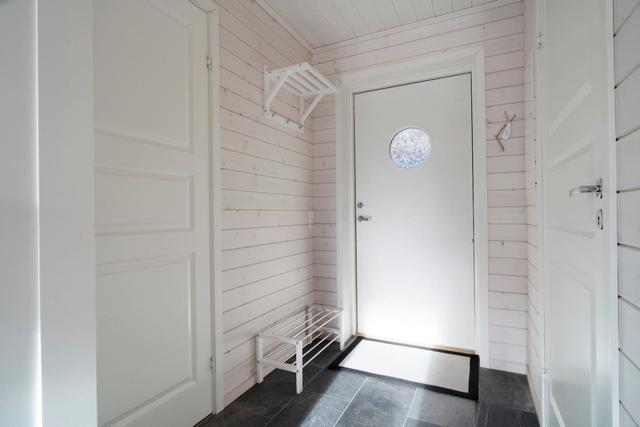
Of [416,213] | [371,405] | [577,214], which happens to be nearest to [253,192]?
[416,213]

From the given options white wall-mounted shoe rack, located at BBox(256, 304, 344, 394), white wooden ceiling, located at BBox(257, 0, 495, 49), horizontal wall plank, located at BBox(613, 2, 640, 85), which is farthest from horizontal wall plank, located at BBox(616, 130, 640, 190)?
white wooden ceiling, located at BBox(257, 0, 495, 49)

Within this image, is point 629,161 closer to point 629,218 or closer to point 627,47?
point 629,218

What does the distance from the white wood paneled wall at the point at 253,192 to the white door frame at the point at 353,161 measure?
323 mm

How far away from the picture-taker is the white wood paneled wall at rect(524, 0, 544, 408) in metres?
1.58

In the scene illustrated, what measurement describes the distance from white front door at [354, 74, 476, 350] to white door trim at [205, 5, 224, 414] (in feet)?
4.07

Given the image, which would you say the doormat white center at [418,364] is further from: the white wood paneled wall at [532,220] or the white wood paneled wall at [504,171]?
the white wood paneled wall at [532,220]

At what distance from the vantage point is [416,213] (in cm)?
241

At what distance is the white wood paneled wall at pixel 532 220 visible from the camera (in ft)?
5.18

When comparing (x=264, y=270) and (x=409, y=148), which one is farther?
(x=409, y=148)

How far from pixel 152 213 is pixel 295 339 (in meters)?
1.13

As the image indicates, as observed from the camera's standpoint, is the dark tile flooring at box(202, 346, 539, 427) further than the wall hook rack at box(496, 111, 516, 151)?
No

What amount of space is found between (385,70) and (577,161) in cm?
171

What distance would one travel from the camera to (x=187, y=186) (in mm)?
1536

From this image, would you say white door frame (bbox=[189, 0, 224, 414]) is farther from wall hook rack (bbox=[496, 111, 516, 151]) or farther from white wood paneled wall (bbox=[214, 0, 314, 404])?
wall hook rack (bbox=[496, 111, 516, 151])
